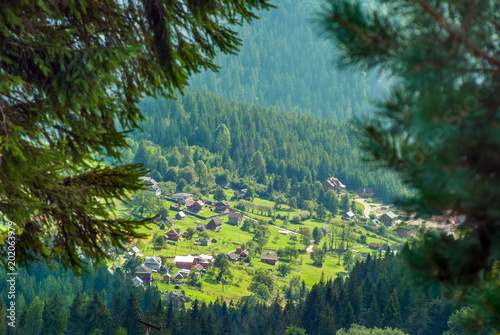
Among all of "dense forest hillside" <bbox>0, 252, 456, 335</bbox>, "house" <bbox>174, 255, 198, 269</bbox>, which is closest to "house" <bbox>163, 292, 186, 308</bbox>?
"house" <bbox>174, 255, 198, 269</bbox>

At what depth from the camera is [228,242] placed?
9694 cm

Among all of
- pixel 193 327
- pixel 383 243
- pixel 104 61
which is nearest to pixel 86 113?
pixel 104 61

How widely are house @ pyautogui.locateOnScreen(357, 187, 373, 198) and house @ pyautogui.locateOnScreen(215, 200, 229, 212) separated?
43.1 metres

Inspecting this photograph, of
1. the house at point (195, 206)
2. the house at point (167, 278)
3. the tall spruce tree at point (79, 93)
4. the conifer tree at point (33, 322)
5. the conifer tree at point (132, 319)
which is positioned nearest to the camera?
the tall spruce tree at point (79, 93)

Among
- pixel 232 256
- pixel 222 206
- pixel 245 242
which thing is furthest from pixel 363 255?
pixel 222 206

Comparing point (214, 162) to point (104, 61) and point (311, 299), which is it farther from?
→ point (104, 61)

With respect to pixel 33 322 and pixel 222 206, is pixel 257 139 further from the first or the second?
pixel 33 322

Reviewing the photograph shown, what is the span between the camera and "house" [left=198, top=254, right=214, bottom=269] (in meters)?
83.2

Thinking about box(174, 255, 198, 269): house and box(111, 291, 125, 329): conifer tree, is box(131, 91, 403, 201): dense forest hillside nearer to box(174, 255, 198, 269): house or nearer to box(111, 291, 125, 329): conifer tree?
box(174, 255, 198, 269): house

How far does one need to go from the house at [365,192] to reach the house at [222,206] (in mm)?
43132

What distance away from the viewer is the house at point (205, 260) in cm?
8325

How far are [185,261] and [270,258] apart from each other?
1799cm

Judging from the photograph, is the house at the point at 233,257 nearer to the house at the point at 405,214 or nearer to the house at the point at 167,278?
the house at the point at 167,278

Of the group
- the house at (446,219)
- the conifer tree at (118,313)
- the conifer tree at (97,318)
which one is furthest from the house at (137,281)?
the house at (446,219)
